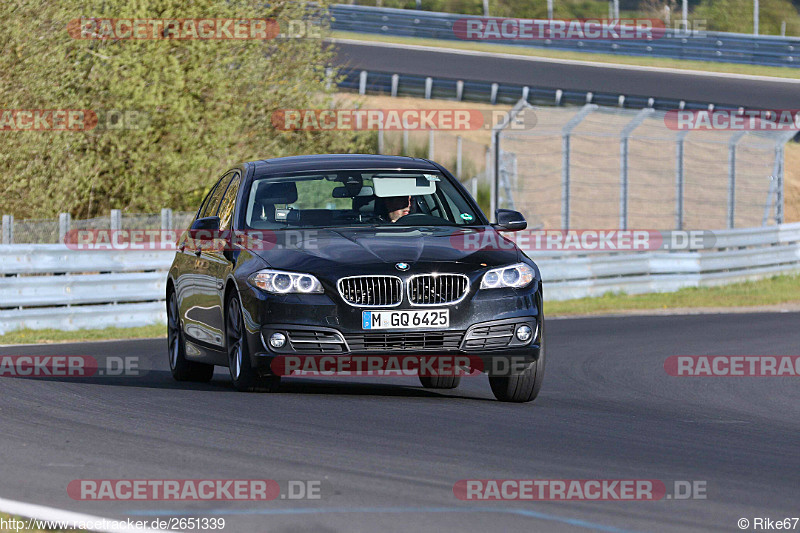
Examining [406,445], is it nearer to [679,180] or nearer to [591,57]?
[679,180]

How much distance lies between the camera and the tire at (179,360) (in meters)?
11.7

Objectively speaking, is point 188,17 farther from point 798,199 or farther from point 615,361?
point 798,199

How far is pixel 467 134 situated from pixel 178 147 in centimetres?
2071

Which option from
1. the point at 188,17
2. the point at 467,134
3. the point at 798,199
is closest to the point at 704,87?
the point at 798,199

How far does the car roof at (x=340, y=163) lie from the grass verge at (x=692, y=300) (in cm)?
1156

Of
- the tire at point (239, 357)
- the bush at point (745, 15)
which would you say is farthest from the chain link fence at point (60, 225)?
the bush at point (745, 15)

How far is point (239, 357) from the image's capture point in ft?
32.6

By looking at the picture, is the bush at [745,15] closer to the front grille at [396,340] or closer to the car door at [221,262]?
the car door at [221,262]

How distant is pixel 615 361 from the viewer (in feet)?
47.2

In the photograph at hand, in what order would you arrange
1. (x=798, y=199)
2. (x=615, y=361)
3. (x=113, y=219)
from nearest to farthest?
(x=615, y=361) → (x=113, y=219) → (x=798, y=199)

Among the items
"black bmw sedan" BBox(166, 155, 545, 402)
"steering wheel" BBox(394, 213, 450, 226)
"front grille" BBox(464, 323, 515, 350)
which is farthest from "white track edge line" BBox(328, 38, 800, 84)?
"front grille" BBox(464, 323, 515, 350)

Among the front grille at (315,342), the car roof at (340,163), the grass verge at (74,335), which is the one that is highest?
the car roof at (340,163)

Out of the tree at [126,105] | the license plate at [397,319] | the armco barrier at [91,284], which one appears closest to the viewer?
the license plate at [397,319]

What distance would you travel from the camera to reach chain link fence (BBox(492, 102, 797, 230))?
26.1 metres
